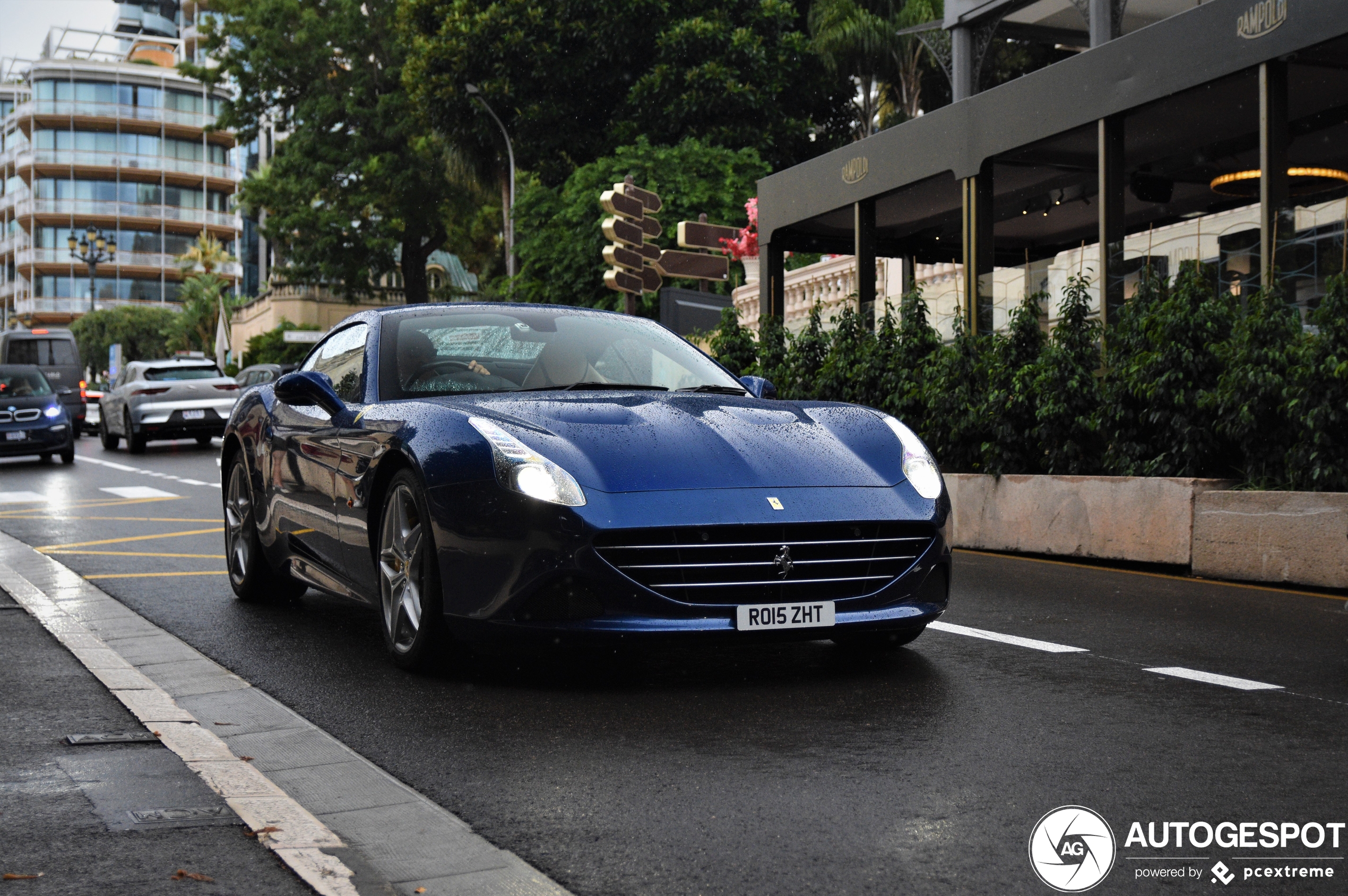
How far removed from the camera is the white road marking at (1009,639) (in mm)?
6574

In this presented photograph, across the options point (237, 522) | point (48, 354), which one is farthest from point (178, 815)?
point (48, 354)

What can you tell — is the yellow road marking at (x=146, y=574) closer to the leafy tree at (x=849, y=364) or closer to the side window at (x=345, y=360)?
the side window at (x=345, y=360)

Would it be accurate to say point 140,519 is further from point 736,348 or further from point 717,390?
point 717,390

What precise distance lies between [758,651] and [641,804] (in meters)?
2.44

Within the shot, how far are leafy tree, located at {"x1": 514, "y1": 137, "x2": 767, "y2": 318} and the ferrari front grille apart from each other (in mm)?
30752

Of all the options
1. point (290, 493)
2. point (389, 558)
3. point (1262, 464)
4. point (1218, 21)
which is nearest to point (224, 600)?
point (290, 493)

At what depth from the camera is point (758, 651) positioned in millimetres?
6523

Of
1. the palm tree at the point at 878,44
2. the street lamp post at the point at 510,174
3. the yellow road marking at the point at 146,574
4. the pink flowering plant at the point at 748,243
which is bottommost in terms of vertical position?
the yellow road marking at the point at 146,574

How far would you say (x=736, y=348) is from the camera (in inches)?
695

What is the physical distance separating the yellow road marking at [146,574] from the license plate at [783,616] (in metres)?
4.84

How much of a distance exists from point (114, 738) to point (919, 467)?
2980 mm

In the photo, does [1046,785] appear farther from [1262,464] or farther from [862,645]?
[1262,464]

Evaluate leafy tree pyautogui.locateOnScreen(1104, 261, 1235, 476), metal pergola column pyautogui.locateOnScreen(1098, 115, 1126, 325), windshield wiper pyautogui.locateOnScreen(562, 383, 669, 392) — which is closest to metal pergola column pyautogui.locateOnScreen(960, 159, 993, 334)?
metal pergola column pyautogui.locateOnScreen(1098, 115, 1126, 325)

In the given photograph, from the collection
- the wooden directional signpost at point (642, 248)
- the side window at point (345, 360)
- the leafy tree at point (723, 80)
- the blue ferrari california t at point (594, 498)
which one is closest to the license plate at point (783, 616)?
the blue ferrari california t at point (594, 498)
